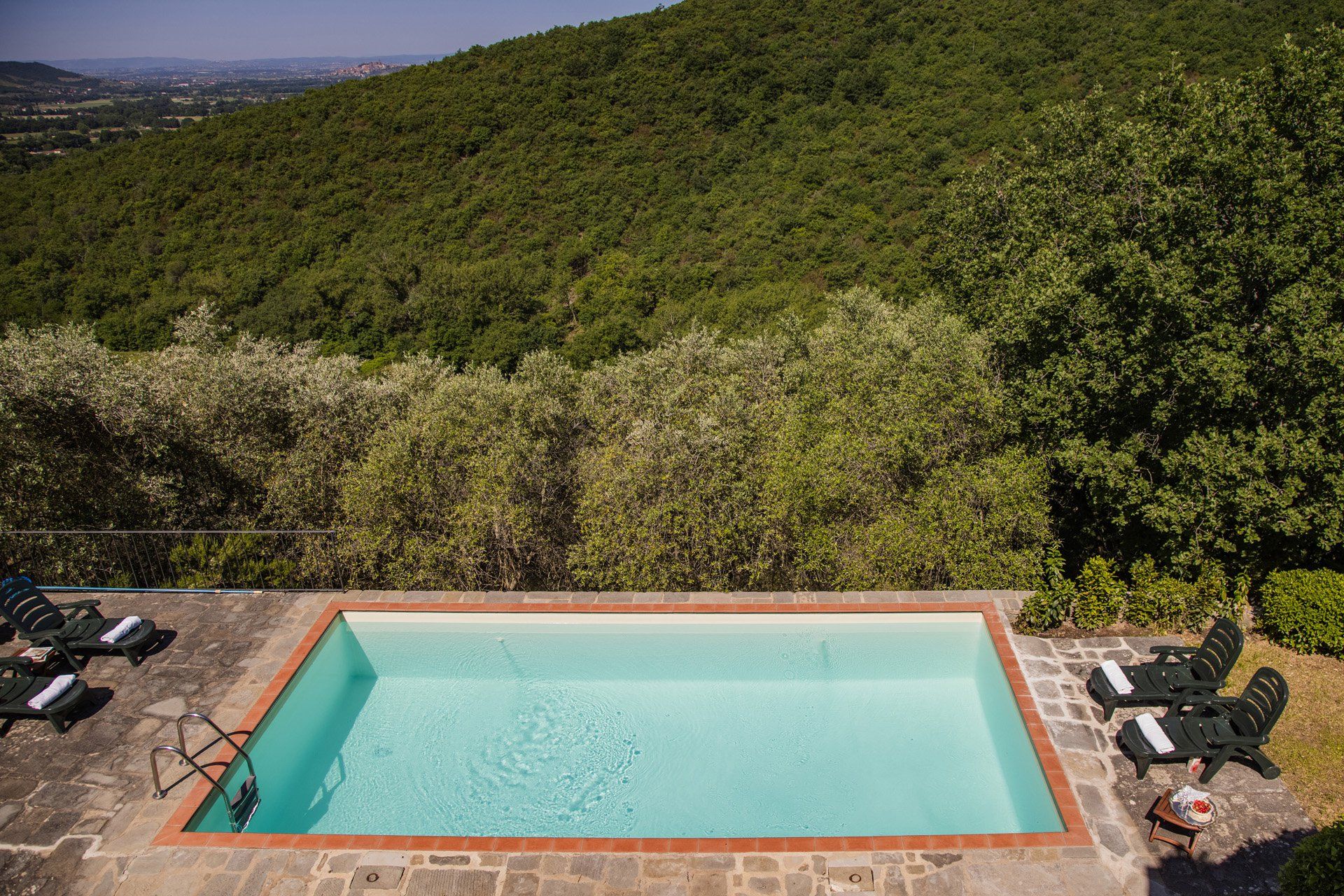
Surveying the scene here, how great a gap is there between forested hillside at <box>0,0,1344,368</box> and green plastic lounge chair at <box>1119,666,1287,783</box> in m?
22.6

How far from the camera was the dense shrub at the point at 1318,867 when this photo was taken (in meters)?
4.81

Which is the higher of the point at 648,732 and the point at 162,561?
the point at 648,732

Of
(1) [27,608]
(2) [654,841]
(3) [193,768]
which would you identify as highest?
(1) [27,608]

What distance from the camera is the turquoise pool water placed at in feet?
23.3

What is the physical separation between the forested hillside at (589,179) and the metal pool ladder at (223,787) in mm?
24310

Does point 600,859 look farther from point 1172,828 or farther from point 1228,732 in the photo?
point 1228,732

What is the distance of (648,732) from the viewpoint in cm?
812

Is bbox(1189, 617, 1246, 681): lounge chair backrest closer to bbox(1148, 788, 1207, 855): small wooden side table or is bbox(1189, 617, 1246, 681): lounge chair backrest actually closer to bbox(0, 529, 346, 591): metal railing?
bbox(1148, 788, 1207, 855): small wooden side table

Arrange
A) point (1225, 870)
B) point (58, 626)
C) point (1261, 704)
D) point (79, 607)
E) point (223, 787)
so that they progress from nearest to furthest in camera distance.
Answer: point (1225, 870) → point (1261, 704) → point (223, 787) → point (58, 626) → point (79, 607)

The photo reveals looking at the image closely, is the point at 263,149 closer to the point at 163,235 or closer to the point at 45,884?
the point at 163,235

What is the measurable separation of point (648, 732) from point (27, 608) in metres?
6.74

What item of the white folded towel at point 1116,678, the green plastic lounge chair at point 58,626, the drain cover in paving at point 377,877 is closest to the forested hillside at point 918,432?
the white folded towel at point 1116,678

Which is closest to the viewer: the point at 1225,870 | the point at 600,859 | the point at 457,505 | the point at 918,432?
the point at 1225,870

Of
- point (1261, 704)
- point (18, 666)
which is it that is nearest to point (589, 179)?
point (18, 666)
